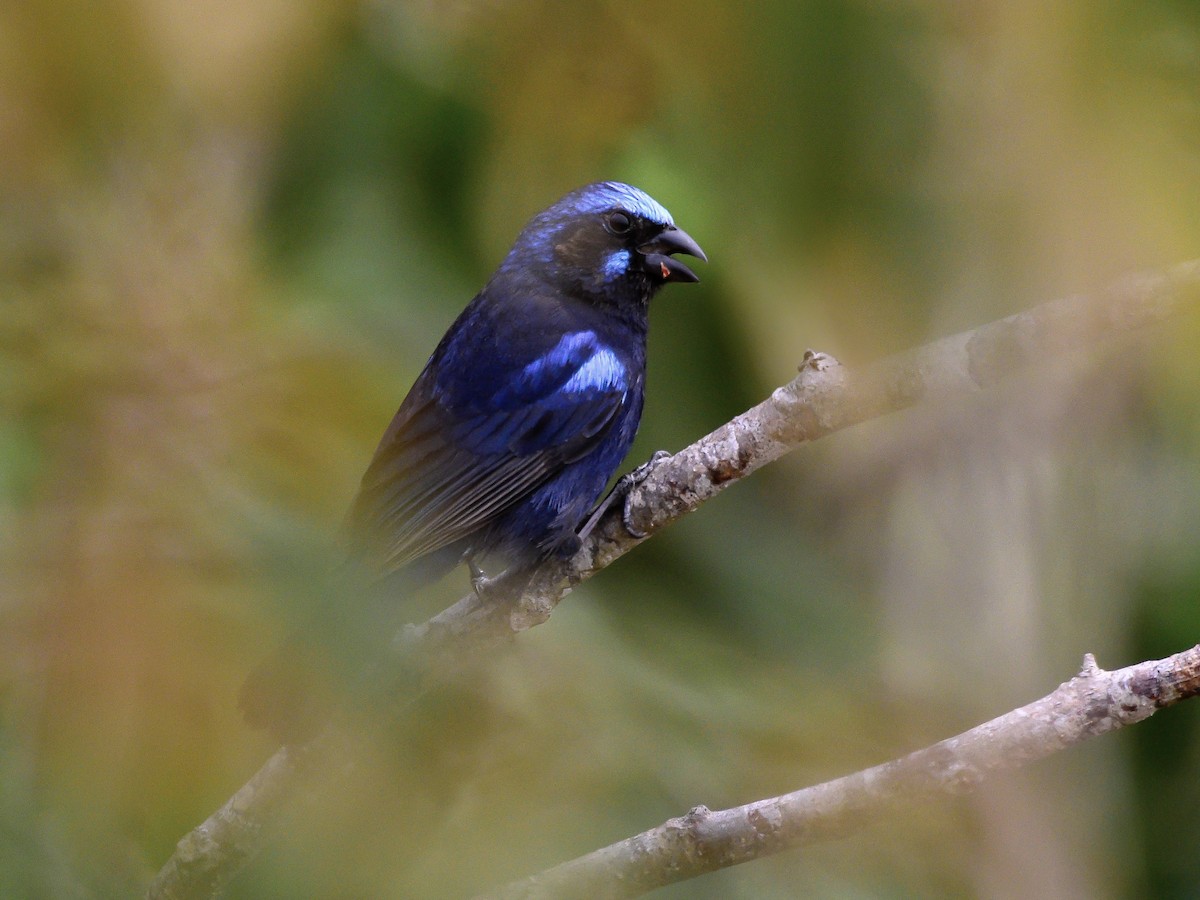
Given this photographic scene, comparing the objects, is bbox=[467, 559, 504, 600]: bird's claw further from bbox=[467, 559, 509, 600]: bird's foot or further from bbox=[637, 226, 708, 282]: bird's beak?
bbox=[637, 226, 708, 282]: bird's beak

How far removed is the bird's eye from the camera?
324 centimetres

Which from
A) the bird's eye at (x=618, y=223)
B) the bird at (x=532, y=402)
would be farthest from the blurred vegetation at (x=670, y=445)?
the bird's eye at (x=618, y=223)

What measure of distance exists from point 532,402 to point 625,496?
0.48 m

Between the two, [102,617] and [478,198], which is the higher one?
[478,198]

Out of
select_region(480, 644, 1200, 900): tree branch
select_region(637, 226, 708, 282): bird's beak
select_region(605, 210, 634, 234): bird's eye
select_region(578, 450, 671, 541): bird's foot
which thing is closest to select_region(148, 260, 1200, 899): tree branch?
select_region(578, 450, 671, 541): bird's foot

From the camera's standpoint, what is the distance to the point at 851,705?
2.49m

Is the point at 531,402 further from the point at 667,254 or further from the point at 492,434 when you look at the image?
the point at 667,254

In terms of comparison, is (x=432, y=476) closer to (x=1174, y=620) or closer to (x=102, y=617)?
(x=102, y=617)

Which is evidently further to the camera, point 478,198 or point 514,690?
point 478,198

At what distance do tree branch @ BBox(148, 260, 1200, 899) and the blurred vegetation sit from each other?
0.06m

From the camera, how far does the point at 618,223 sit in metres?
3.28

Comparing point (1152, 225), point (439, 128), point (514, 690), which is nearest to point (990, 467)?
point (1152, 225)

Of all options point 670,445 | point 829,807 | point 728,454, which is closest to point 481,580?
point 670,445

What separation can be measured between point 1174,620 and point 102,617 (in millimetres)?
2450
